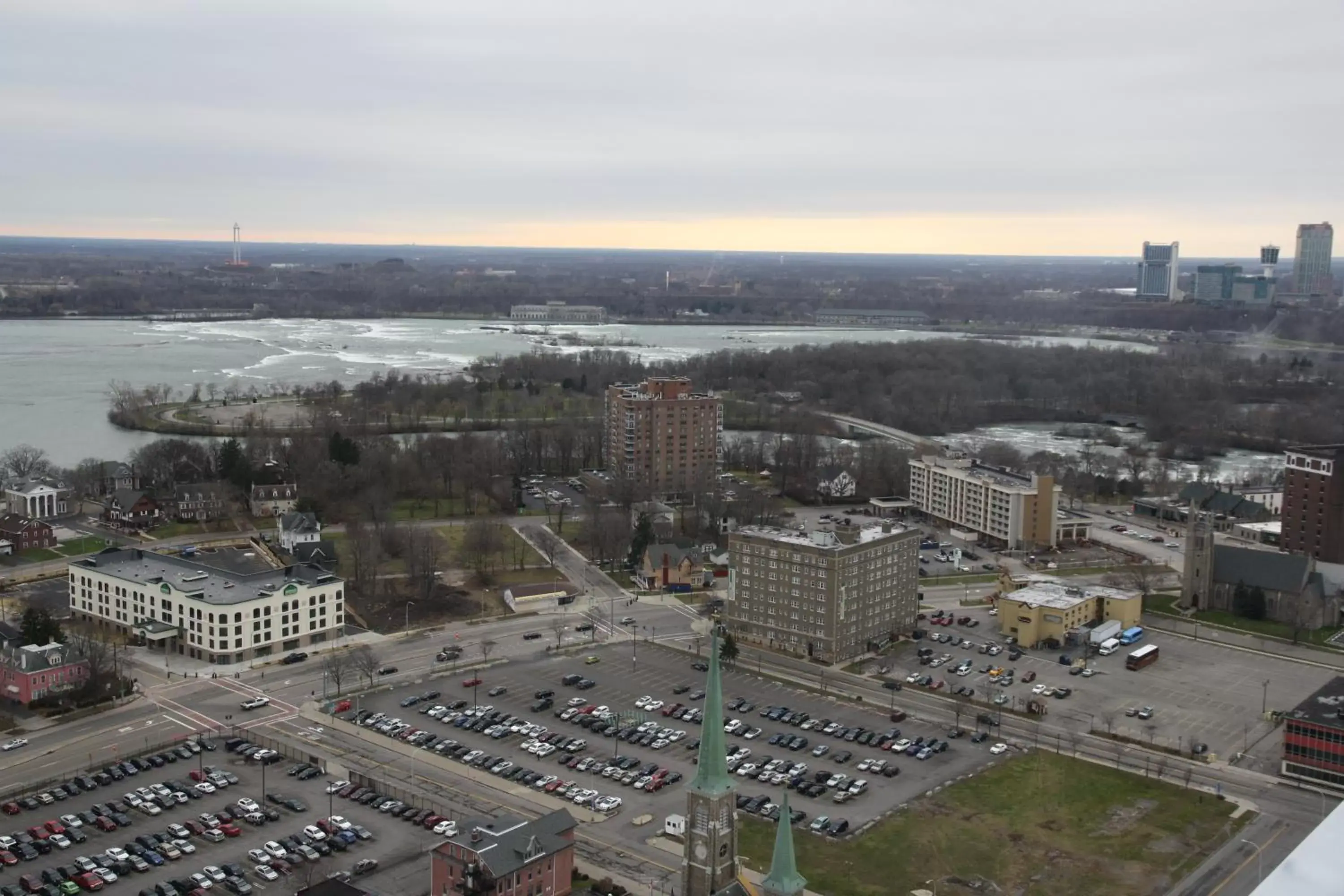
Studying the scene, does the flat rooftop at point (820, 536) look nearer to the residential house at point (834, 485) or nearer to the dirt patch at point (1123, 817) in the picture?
the dirt patch at point (1123, 817)

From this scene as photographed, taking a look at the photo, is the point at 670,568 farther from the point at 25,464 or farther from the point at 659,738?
the point at 25,464

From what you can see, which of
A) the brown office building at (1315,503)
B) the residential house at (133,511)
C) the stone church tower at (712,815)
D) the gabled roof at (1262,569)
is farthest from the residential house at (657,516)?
the stone church tower at (712,815)

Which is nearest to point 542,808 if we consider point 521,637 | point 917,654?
point 521,637

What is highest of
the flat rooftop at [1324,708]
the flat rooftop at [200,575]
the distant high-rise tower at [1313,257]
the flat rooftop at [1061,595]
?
the distant high-rise tower at [1313,257]

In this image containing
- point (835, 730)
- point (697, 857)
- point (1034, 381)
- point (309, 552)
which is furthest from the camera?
point (1034, 381)

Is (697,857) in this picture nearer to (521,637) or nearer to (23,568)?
(521,637)

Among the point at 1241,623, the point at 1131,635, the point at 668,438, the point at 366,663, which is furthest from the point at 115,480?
the point at 1241,623

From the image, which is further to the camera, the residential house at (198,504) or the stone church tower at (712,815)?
the residential house at (198,504)
